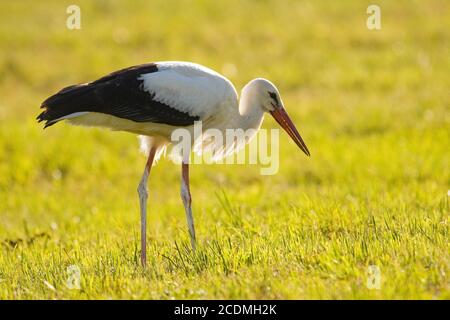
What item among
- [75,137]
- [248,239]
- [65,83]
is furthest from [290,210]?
[65,83]

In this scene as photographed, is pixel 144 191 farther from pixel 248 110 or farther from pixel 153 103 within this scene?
pixel 248 110

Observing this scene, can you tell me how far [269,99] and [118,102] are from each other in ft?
4.51

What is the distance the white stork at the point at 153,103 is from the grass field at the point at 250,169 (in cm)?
66

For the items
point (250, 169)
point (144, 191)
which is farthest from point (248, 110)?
point (250, 169)

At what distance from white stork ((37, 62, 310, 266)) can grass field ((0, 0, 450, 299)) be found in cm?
66

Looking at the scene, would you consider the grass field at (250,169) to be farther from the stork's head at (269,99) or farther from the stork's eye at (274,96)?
the stork's eye at (274,96)

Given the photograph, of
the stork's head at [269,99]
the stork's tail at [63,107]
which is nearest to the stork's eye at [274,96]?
the stork's head at [269,99]

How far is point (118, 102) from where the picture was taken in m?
6.48

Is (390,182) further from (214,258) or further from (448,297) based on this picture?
(448,297)

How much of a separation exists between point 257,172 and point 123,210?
7.93 feet

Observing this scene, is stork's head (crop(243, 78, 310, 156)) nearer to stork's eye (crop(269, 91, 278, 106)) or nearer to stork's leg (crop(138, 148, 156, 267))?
stork's eye (crop(269, 91, 278, 106))

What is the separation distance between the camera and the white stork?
639 cm

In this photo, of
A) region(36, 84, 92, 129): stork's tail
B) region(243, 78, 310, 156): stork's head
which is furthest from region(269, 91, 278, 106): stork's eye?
region(36, 84, 92, 129): stork's tail

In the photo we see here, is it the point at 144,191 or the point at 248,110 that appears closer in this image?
the point at 144,191
